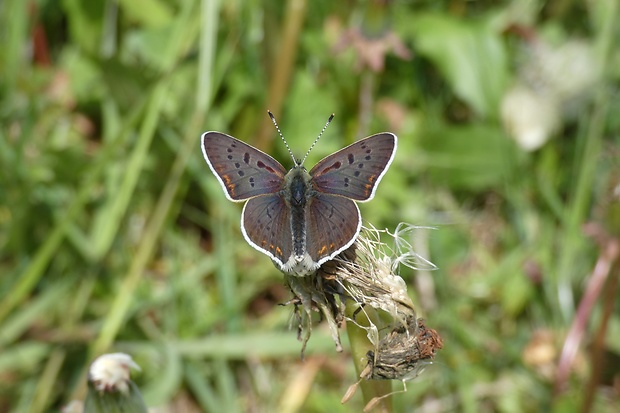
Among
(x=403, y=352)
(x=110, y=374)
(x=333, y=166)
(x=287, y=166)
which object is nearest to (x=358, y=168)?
(x=333, y=166)

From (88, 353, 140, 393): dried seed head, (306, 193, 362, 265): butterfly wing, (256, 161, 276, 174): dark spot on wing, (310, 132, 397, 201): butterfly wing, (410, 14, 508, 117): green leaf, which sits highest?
(410, 14, 508, 117): green leaf

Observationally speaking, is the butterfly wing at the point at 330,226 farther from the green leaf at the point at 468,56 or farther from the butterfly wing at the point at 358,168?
the green leaf at the point at 468,56

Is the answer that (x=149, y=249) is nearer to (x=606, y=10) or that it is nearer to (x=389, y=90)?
(x=389, y=90)

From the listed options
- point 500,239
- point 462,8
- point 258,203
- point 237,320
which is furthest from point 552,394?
point 462,8

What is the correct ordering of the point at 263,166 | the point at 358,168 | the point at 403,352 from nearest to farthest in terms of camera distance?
the point at 403,352 → the point at 358,168 → the point at 263,166

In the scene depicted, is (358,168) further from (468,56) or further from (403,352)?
(468,56)

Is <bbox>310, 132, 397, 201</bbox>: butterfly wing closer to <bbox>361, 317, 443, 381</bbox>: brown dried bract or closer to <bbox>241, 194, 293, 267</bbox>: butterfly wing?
<bbox>241, 194, 293, 267</bbox>: butterfly wing

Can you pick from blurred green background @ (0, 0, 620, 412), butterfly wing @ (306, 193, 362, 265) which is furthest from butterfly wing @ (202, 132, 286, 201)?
blurred green background @ (0, 0, 620, 412)

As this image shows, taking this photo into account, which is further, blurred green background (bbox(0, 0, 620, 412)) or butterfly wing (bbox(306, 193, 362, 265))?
blurred green background (bbox(0, 0, 620, 412))
